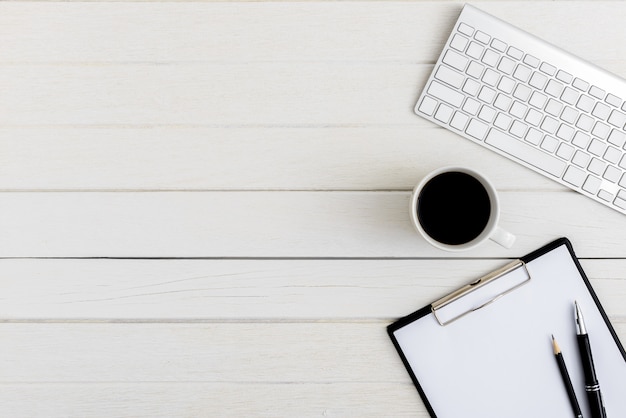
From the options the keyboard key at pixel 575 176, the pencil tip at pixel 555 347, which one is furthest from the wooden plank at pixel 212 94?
the pencil tip at pixel 555 347

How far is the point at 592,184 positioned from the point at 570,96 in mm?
120

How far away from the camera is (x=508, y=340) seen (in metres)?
0.69

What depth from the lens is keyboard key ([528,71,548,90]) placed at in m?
0.68

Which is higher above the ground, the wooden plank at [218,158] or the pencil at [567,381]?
the wooden plank at [218,158]

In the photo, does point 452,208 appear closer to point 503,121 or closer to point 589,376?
point 503,121

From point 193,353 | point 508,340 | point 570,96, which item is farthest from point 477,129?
point 193,353

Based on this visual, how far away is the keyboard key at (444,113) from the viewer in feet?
2.27

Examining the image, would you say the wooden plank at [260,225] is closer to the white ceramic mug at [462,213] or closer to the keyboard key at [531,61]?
the white ceramic mug at [462,213]

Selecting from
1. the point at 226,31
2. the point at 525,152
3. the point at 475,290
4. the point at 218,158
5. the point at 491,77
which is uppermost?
the point at 226,31

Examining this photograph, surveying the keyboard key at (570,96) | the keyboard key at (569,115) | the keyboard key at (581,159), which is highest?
the keyboard key at (570,96)

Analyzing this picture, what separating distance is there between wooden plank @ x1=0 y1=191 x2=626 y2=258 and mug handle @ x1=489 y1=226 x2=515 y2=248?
0.06 m

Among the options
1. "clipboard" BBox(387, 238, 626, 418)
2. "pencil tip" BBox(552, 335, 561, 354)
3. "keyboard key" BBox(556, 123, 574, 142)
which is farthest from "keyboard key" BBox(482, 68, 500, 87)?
"pencil tip" BBox(552, 335, 561, 354)

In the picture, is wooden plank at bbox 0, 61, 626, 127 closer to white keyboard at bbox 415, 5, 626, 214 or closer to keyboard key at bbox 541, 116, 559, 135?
white keyboard at bbox 415, 5, 626, 214

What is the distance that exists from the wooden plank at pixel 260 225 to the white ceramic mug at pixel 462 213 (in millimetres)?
59
